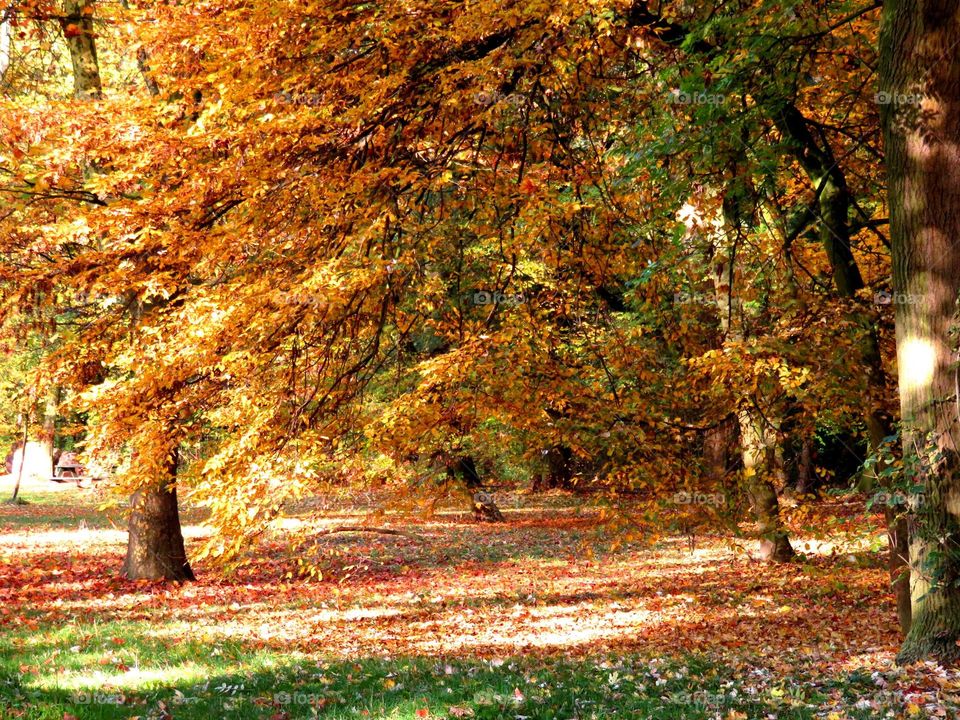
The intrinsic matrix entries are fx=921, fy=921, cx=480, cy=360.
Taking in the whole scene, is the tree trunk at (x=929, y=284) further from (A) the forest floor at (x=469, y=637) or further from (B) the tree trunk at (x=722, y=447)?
(B) the tree trunk at (x=722, y=447)

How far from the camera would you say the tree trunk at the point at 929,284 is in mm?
6543

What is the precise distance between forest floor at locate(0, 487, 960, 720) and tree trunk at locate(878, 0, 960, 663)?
0.56m

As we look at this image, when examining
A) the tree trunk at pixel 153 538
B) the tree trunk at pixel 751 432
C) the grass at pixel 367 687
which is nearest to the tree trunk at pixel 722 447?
→ the tree trunk at pixel 751 432

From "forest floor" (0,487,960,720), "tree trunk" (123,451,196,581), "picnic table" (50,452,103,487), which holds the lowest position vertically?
"forest floor" (0,487,960,720)

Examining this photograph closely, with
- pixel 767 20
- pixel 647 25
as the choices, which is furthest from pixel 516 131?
pixel 767 20

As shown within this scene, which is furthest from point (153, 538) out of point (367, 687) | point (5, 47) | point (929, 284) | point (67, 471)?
point (67, 471)

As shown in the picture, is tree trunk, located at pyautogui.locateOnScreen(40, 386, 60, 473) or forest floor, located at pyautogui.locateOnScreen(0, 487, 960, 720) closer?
forest floor, located at pyautogui.locateOnScreen(0, 487, 960, 720)

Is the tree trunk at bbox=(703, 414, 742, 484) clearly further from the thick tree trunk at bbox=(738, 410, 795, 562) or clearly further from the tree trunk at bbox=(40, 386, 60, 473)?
the tree trunk at bbox=(40, 386, 60, 473)

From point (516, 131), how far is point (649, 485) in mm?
3879

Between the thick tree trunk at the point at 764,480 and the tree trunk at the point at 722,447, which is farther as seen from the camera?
the tree trunk at the point at 722,447

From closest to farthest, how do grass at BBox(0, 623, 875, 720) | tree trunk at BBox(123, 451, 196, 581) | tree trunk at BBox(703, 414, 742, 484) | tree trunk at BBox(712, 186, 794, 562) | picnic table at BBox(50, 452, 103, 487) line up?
grass at BBox(0, 623, 875, 720) → tree trunk at BBox(712, 186, 794, 562) → tree trunk at BBox(123, 451, 196, 581) → tree trunk at BBox(703, 414, 742, 484) → picnic table at BBox(50, 452, 103, 487)

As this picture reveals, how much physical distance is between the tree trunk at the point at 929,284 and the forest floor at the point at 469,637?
563mm

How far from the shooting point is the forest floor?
6348 millimetres

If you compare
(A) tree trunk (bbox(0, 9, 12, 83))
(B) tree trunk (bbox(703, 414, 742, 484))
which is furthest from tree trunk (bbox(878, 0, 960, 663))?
(A) tree trunk (bbox(0, 9, 12, 83))
